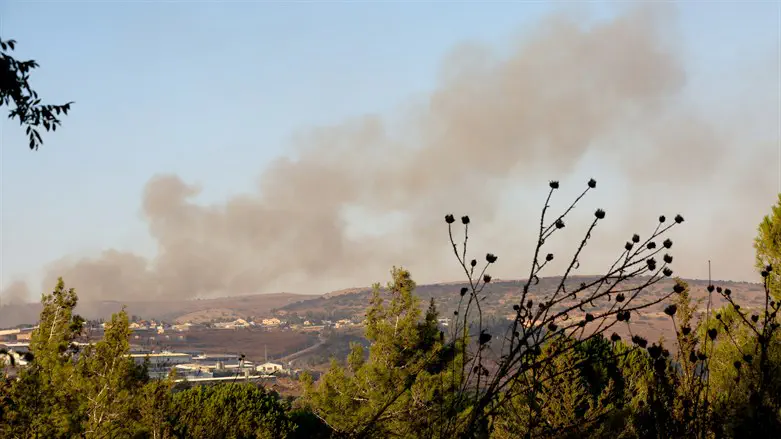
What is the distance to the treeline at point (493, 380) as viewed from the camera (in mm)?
3451

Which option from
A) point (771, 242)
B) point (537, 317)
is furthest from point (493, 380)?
point (771, 242)

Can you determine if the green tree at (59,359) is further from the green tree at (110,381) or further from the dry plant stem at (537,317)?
the dry plant stem at (537,317)

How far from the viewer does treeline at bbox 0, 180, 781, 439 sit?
345 centimetres

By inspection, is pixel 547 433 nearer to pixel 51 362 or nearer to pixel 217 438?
pixel 217 438

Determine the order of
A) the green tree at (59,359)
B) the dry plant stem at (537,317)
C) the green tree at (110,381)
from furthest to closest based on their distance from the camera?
the green tree at (110,381) < the green tree at (59,359) < the dry plant stem at (537,317)

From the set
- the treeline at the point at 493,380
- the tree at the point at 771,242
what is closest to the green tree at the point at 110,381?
the treeline at the point at 493,380

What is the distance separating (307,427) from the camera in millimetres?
37812

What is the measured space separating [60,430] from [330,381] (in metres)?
17.8

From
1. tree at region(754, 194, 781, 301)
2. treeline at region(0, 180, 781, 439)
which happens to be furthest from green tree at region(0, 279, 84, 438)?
tree at region(754, 194, 781, 301)

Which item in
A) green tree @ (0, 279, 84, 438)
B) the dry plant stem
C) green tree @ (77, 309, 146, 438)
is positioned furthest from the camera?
green tree @ (77, 309, 146, 438)

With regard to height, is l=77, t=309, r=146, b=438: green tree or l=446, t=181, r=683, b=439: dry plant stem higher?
l=446, t=181, r=683, b=439: dry plant stem

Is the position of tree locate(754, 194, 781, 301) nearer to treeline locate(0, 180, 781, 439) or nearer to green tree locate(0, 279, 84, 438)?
treeline locate(0, 180, 781, 439)

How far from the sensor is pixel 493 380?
328 centimetres

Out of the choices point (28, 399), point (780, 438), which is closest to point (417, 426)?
point (780, 438)
